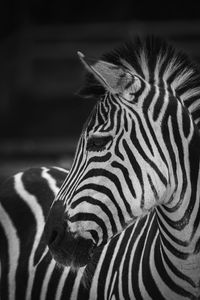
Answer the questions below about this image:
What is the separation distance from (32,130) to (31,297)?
14.3m

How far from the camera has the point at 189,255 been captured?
15.1 feet

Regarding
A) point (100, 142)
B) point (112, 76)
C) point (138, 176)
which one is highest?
point (112, 76)

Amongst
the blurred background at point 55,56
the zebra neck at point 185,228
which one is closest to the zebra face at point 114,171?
the zebra neck at point 185,228

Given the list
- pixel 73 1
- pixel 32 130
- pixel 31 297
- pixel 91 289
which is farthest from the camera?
pixel 73 1

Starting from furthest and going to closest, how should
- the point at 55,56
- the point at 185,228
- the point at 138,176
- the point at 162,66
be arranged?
the point at 55,56, the point at 162,66, the point at 185,228, the point at 138,176

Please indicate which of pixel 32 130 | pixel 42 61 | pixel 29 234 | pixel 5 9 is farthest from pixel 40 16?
pixel 29 234

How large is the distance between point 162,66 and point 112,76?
0.47 m

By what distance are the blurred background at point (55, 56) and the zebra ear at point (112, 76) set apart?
14.0 m

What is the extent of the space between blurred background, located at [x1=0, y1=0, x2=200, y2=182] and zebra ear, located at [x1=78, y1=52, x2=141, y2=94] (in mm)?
14041

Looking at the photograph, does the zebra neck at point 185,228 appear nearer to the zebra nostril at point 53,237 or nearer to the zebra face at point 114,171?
the zebra face at point 114,171

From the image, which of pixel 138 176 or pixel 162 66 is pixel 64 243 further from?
pixel 162 66

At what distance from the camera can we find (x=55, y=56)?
20.2m

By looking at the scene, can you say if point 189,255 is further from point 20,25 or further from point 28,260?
point 20,25

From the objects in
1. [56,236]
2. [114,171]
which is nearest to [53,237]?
[56,236]
